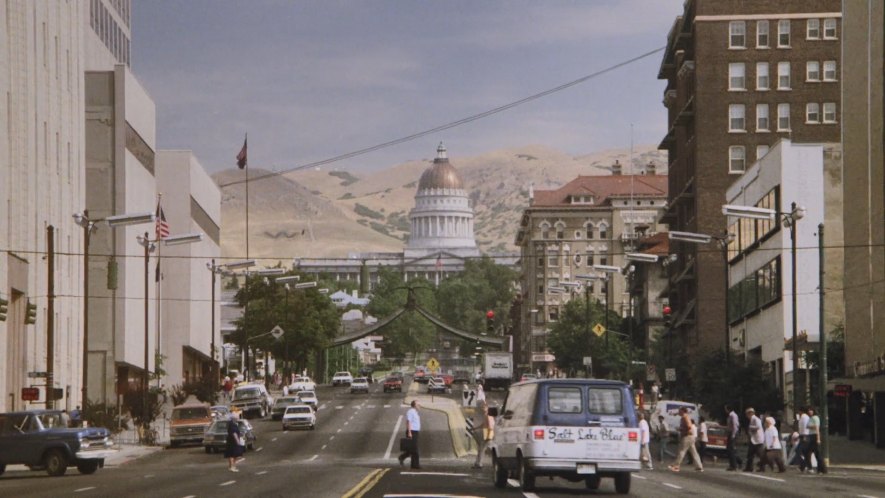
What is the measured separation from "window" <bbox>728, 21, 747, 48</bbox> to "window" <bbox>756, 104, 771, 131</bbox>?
439 cm

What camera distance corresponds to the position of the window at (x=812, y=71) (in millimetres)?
116562

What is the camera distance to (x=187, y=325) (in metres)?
135

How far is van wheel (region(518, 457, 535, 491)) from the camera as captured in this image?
35281mm

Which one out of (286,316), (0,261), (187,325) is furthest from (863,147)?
(286,316)

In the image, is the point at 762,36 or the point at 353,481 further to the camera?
the point at 762,36

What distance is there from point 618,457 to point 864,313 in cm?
4224

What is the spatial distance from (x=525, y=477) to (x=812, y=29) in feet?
283

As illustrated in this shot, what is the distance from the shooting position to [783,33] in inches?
4604

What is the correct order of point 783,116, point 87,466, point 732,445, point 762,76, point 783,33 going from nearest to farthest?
point 87,466, point 732,445, point 783,33, point 783,116, point 762,76

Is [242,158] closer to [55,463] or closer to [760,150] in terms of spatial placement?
[760,150]

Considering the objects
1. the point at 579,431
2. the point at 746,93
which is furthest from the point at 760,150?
the point at 579,431

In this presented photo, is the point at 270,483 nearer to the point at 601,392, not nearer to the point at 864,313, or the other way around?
the point at 601,392

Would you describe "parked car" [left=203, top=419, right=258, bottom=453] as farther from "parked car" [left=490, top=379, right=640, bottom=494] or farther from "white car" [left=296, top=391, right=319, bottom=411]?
"parked car" [left=490, top=379, right=640, bottom=494]

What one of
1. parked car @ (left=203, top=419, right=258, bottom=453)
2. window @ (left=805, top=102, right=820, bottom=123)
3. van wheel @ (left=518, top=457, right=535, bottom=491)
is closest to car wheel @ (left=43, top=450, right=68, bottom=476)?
van wheel @ (left=518, top=457, right=535, bottom=491)
